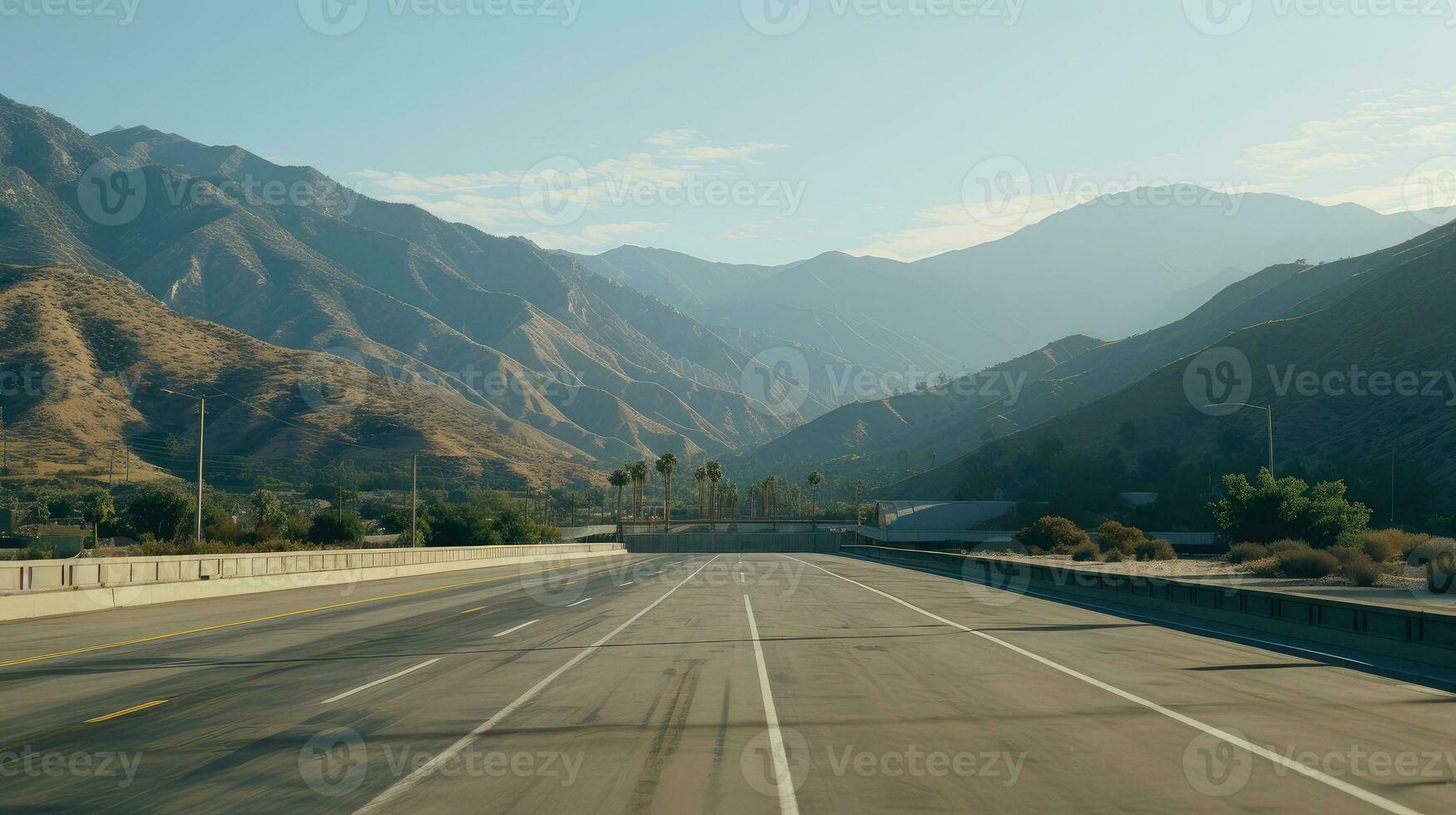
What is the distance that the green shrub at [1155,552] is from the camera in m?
52.6

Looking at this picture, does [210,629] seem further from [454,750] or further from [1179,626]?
[1179,626]

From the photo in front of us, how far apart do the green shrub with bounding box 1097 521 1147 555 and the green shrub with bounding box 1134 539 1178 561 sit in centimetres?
141

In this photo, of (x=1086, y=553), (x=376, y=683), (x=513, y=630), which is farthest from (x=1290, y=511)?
(x=376, y=683)

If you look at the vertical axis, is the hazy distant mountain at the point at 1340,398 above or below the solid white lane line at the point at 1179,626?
above

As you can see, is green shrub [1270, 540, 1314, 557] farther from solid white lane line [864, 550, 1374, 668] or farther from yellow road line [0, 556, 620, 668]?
yellow road line [0, 556, 620, 668]

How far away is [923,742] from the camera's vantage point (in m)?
10.1

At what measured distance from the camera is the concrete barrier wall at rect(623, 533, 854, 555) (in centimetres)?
12850

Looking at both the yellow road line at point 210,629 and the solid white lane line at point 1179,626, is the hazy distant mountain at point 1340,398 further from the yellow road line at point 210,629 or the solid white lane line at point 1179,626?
the yellow road line at point 210,629

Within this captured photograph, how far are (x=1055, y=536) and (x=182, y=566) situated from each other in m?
49.7

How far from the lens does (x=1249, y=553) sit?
143 ft

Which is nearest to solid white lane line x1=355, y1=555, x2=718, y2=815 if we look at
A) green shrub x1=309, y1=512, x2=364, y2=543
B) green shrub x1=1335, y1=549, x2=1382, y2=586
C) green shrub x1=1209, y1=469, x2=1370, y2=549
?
green shrub x1=1335, y1=549, x2=1382, y2=586

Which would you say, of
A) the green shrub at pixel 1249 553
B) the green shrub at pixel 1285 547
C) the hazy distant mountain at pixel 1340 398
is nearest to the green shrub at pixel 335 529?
the green shrub at pixel 1249 553

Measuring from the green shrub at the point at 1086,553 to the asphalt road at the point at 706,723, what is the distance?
3507cm

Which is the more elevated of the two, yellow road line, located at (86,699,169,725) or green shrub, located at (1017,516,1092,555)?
yellow road line, located at (86,699,169,725)
